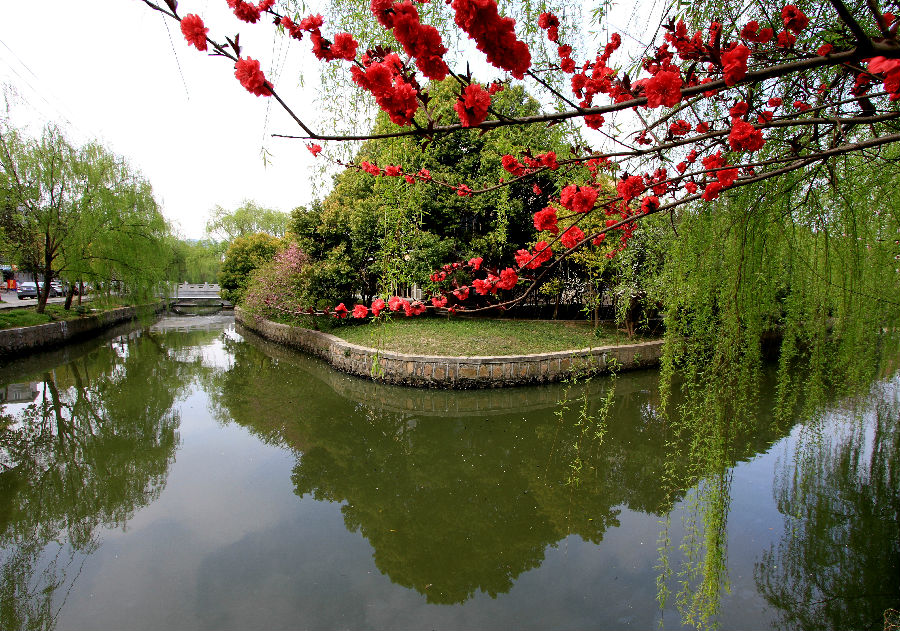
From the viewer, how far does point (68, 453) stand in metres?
3.82

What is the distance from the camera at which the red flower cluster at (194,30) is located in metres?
0.97

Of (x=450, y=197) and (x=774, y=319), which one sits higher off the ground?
(x=450, y=197)

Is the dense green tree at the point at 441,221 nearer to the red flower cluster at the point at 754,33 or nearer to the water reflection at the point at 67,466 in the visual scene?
the water reflection at the point at 67,466

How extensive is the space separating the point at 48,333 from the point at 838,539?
12.3m

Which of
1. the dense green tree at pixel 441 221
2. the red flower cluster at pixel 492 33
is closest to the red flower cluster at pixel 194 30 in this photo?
the red flower cluster at pixel 492 33

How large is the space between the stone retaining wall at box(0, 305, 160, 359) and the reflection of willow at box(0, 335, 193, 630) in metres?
2.08

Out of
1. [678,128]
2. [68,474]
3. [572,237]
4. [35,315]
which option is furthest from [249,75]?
[35,315]

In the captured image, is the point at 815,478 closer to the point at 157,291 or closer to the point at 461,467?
the point at 461,467

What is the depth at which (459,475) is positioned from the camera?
345 cm

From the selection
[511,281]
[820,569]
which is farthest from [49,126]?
[820,569]

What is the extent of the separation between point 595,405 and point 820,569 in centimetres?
315

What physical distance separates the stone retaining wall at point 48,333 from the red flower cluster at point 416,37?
10.1 m

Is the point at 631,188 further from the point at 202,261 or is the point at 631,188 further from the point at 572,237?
the point at 202,261

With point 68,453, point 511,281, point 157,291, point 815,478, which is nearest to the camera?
point 511,281
